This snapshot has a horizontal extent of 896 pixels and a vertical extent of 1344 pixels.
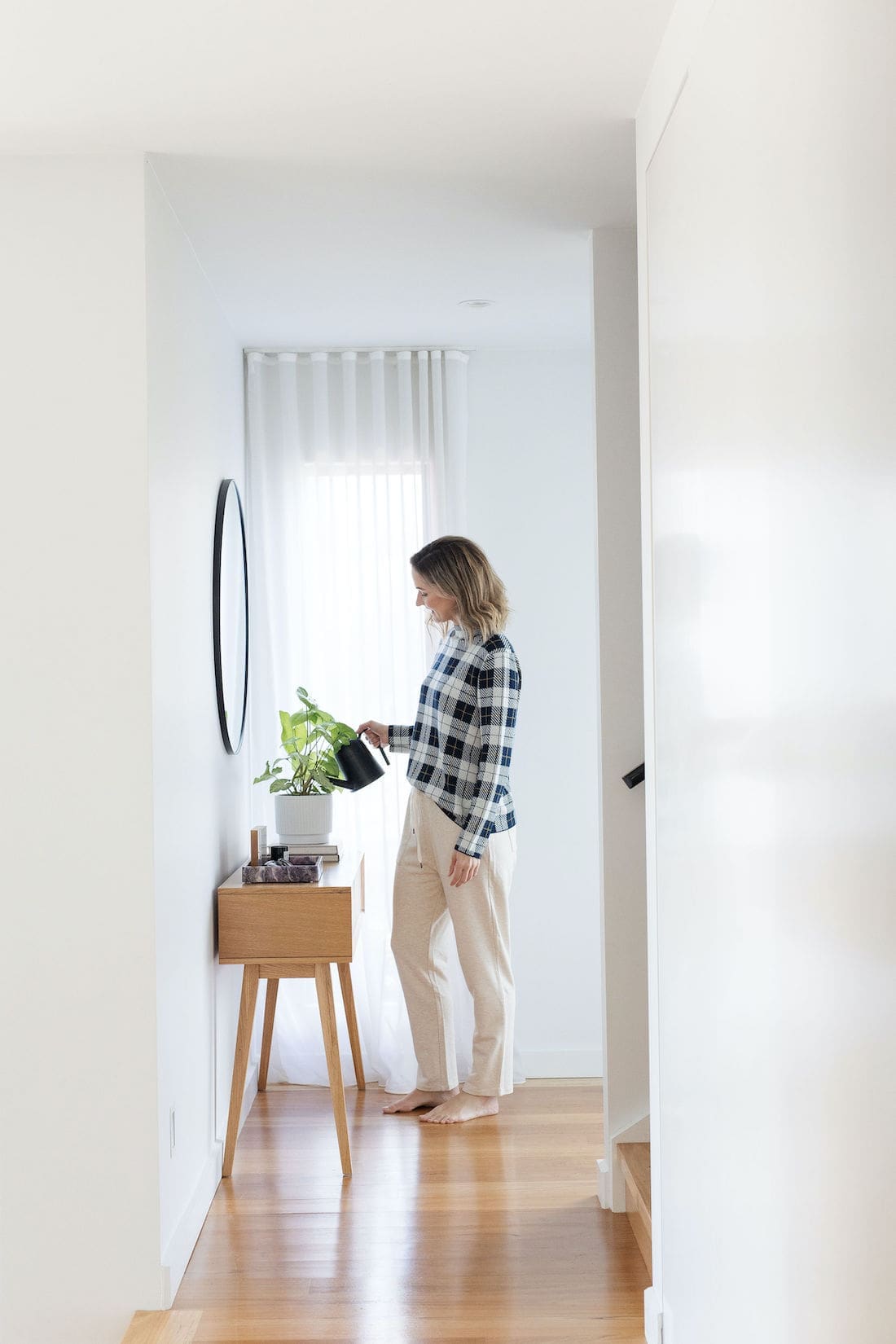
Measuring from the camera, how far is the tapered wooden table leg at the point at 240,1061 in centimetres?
309

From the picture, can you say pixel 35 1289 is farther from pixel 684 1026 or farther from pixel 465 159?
pixel 465 159

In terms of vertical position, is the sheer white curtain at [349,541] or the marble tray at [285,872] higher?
the sheer white curtain at [349,541]

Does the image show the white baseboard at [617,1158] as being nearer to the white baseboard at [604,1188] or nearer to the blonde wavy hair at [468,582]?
the white baseboard at [604,1188]

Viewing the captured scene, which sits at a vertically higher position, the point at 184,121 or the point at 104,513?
the point at 184,121

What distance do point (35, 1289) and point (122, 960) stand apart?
0.70 m

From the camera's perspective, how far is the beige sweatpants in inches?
136

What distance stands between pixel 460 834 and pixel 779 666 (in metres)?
2.16

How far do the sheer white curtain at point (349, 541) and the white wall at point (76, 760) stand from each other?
1555 millimetres

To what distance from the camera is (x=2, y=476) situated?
96.1 inches

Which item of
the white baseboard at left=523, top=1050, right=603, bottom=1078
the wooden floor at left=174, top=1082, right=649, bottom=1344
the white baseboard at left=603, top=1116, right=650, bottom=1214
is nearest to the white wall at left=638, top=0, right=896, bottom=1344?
the wooden floor at left=174, top=1082, right=649, bottom=1344

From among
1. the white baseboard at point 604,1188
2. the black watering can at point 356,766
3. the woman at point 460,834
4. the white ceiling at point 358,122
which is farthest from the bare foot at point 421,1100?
the white ceiling at point 358,122

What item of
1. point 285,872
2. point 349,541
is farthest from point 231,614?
point 285,872

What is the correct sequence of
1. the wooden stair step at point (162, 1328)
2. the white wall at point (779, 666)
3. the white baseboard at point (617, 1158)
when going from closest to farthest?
the white wall at point (779, 666), the wooden stair step at point (162, 1328), the white baseboard at point (617, 1158)

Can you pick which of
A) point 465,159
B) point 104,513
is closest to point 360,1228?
point 104,513
